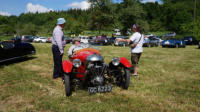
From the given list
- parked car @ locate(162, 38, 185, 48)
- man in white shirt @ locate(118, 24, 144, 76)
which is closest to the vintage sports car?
man in white shirt @ locate(118, 24, 144, 76)

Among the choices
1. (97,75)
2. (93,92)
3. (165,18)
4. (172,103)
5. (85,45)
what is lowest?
(172,103)

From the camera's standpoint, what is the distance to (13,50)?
319 inches

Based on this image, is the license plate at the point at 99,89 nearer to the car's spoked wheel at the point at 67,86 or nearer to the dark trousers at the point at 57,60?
the car's spoked wheel at the point at 67,86

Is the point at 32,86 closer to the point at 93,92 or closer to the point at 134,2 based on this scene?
the point at 93,92

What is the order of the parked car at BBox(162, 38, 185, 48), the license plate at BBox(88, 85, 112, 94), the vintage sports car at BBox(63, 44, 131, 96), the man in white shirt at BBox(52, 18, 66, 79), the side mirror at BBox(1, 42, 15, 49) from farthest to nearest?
the parked car at BBox(162, 38, 185, 48) < the side mirror at BBox(1, 42, 15, 49) < the man in white shirt at BBox(52, 18, 66, 79) < the vintage sports car at BBox(63, 44, 131, 96) < the license plate at BBox(88, 85, 112, 94)

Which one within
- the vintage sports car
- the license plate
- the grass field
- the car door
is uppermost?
the car door

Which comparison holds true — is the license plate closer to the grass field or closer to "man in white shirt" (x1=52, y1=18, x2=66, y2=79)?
the grass field

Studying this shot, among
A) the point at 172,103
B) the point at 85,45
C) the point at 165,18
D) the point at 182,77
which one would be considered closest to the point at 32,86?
the point at 85,45

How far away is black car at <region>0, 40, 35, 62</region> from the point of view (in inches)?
290

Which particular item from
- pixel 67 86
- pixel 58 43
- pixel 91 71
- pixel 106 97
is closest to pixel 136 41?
pixel 91 71

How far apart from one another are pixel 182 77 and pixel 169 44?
14.2m

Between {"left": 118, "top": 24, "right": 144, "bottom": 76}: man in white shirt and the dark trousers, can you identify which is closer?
the dark trousers

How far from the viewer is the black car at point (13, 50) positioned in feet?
24.2

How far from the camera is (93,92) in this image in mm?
4164
